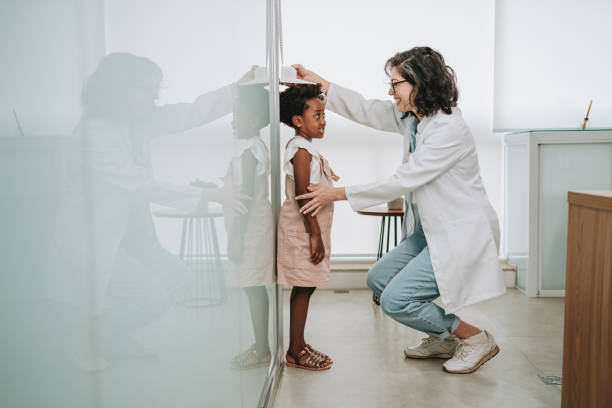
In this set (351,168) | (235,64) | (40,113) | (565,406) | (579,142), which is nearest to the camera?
(40,113)

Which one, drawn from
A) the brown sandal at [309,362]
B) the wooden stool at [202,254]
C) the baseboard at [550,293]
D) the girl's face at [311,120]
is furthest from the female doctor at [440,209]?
the baseboard at [550,293]

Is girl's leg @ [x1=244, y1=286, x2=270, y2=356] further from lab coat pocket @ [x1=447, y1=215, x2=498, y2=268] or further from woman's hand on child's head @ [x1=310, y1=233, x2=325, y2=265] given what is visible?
lab coat pocket @ [x1=447, y1=215, x2=498, y2=268]

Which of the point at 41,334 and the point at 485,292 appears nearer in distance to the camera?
the point at 41,334

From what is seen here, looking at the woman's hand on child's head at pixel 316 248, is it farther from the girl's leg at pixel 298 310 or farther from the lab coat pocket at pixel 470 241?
the lab coat pocket at pixel 470 241

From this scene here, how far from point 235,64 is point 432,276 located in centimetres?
117

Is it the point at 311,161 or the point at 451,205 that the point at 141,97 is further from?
the point at 451,205

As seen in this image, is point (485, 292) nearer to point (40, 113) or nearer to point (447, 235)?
point (447, 235)

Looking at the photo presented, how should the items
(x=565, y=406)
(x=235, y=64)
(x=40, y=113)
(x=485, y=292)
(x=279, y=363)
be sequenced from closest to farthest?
1. (x=40, y=113)
2. (x=235, y=64)
3. (x=565, y=406)
4. (x=485, y=292)
5. (x=279, y=363)

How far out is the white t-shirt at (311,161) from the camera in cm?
206

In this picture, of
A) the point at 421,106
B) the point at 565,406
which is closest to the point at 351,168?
the point at 421,106

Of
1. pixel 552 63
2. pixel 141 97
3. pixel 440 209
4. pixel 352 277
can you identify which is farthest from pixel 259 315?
pixel 552 63

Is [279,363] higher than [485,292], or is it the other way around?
[485,292]

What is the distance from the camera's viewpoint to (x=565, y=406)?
161 cm

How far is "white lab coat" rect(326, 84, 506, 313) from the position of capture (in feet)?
6.56
